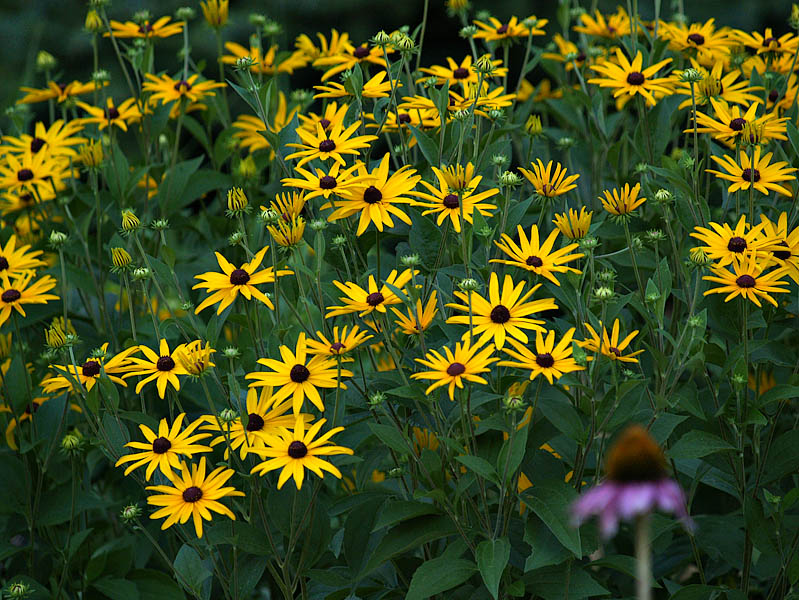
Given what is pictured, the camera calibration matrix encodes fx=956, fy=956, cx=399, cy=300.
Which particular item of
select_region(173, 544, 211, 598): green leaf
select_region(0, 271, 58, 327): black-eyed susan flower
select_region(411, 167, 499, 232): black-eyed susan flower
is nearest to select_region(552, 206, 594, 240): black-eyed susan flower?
select_region(411, 167, 499, 232): black-eyed susan flower

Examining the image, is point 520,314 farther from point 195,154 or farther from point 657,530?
point 195,154

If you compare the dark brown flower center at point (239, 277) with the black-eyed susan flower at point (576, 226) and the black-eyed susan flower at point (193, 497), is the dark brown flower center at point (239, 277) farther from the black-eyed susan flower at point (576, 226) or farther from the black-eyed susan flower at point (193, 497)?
the black-eyed susan flower at point (576, 226)

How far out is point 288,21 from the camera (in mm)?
5242

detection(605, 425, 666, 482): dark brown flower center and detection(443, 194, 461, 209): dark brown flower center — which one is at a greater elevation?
detection(605, 425, 666, 482): dark brown flower center

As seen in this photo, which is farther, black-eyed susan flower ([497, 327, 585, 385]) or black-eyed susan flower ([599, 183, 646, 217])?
black-eyed susan flower ([599, 183, 646, 217])

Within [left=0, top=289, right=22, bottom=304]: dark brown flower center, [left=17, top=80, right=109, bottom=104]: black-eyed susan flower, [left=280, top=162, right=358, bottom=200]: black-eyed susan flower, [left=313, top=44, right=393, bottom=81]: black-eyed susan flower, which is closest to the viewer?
[left=280, top=162, right=358, bottom=200]: black-eyed susan flower

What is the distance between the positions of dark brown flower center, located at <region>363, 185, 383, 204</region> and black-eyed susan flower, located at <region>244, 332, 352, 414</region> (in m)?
0.26

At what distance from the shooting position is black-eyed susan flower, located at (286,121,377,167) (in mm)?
1525

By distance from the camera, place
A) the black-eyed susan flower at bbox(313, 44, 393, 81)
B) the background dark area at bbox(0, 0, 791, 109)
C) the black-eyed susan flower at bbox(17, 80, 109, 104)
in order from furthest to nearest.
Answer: the background dark area at bbox(0, 0, 791, 109)
the black-eyed susan flower at bbox(17, 80, 109, 104)
the black-eyed susan flower at bbox(313, 44, 393, 81)

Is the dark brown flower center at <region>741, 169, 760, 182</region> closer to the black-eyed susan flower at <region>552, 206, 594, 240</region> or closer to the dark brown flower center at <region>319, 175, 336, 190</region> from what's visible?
the black-eyed susan flower at <region>552, 206, 594, 240</region>

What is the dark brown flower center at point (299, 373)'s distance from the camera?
1.35 meters

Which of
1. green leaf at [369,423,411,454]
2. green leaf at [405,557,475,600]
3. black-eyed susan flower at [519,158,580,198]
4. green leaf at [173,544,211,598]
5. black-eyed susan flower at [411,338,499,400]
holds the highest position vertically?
black-eyed susan flower at [519,158,580,198]

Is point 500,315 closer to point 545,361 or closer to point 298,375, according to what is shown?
point 545,361

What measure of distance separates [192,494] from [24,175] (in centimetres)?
96
